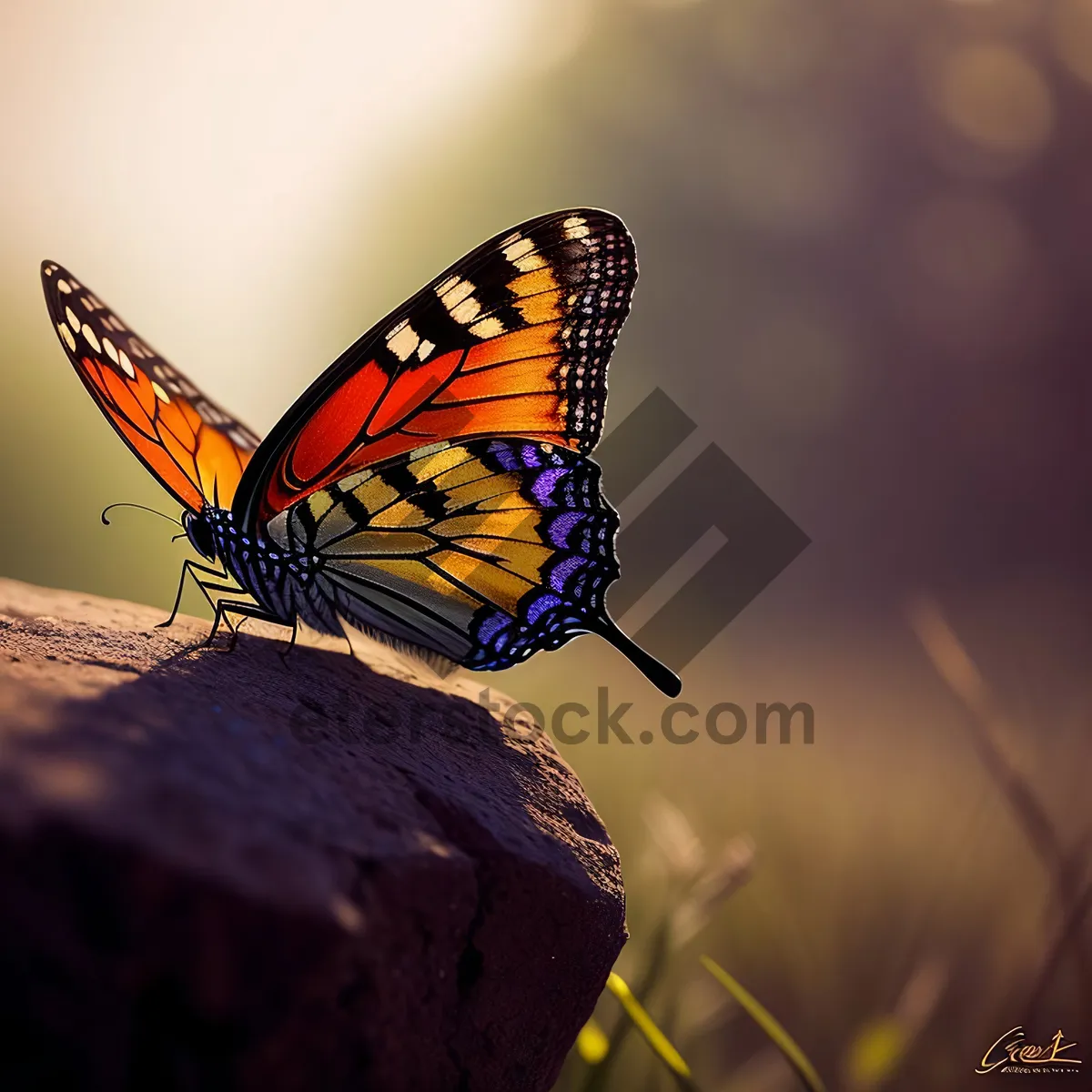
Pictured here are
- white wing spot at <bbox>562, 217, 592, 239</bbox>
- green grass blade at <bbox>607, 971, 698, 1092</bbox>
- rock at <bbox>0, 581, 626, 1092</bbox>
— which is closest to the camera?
rock at <bbox>0, 581, 626, 1092</bbox>

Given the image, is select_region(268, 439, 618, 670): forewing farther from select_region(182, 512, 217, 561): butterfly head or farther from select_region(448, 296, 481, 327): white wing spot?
select_region(448, 296, 481, 327): white wing spot

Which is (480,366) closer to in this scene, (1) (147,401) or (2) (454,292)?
(2) (454,292)

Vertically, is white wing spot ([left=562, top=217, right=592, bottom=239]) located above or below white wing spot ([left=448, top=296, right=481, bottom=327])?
above

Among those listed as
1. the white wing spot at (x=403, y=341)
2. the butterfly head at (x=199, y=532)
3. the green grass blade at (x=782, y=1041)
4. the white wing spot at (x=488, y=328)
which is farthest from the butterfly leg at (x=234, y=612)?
the green grass blade at (x=782, y=1041)

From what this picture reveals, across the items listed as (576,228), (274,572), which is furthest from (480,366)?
(274,572)

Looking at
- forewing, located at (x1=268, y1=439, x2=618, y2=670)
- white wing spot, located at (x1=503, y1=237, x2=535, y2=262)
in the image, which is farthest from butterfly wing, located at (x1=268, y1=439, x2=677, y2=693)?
white wing spot, located at (x1=503, y1=237, x2=535, y2=262)

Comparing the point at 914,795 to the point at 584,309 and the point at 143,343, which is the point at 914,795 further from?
the point at 143,343

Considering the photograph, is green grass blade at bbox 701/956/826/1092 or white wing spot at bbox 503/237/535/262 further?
white wing spot at bbox 503/237/535/262
